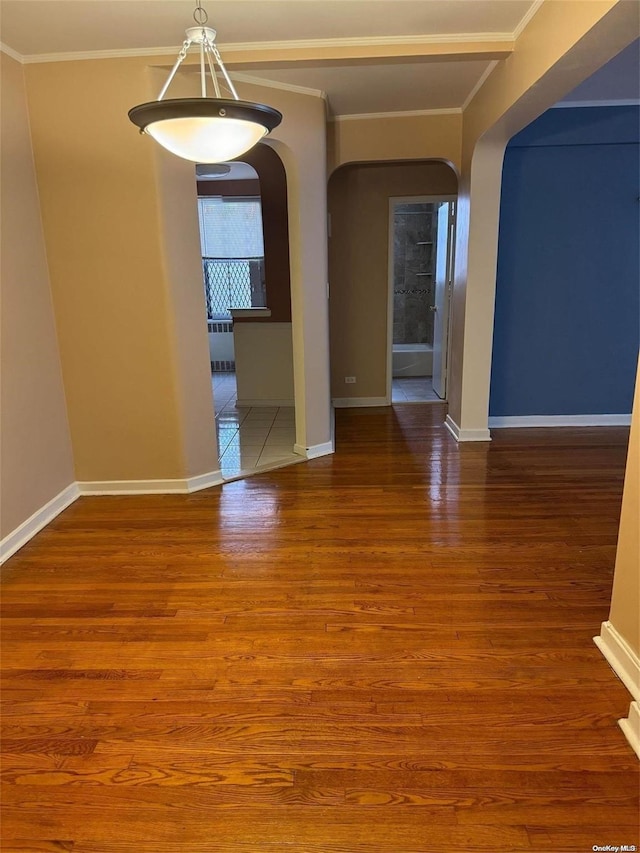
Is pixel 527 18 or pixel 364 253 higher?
pixel 527 18

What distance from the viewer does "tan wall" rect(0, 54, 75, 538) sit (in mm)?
3027

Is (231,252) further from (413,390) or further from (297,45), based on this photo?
(297,45)

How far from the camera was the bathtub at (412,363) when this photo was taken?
7820 mm

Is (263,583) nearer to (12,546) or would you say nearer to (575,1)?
(12,546)

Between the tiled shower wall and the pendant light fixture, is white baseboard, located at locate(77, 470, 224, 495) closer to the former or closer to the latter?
the pendant light fixture

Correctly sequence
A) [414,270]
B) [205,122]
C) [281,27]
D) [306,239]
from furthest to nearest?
[414,270], [306,239], [281,27], [205,122]

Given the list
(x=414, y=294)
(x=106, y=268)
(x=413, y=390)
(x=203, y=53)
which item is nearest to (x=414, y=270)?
(x=414, y=294)

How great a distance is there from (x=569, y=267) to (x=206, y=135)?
3.85m

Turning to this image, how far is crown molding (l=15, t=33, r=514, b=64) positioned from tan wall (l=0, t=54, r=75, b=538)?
0.27 m

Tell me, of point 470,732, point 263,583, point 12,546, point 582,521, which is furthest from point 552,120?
point 12,546

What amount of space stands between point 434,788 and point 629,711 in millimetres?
721

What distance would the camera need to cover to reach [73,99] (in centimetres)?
321

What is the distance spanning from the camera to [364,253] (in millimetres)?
5715

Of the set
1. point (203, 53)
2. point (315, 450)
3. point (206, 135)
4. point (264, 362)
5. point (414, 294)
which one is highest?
point (203, 53)
